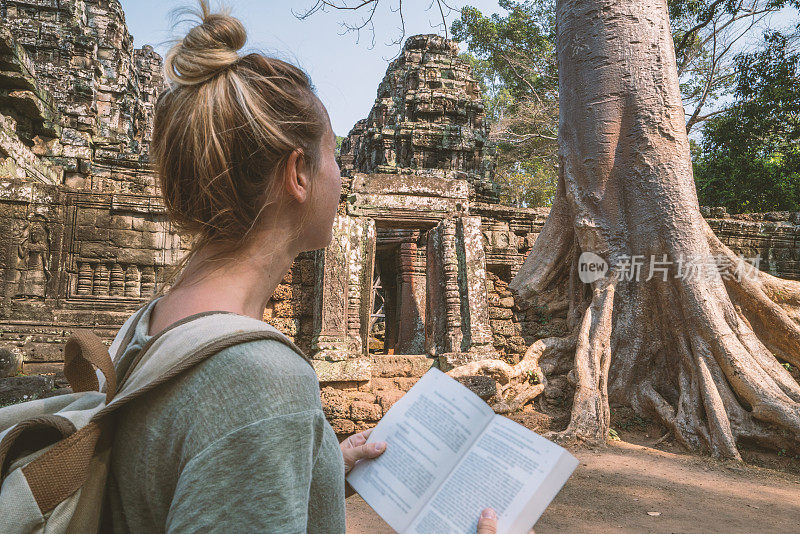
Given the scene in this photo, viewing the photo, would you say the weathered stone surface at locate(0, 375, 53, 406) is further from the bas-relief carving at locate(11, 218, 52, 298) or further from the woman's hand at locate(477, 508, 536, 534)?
the woman's hand at locate(477, 508, 536, 534)

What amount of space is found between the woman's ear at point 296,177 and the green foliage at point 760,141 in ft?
42.5

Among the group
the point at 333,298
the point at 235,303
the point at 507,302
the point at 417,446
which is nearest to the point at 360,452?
the point at 417,446

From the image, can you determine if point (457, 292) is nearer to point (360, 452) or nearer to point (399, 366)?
point (399, 366)

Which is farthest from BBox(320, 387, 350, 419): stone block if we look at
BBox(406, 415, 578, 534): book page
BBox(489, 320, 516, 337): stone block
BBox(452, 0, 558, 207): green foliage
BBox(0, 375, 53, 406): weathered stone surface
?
BBox(452, 0, 558, 207): green foliage

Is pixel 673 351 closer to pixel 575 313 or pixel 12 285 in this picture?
pixel 575 313

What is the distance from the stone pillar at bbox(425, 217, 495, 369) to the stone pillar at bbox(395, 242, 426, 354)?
3336mm

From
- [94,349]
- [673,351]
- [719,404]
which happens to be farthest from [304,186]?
[673,351]

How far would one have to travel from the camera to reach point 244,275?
86cm

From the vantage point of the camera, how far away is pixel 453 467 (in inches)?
41.3

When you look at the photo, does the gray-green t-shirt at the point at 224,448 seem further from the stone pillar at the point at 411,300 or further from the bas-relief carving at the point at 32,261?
the stone pillar at the point at 411,300

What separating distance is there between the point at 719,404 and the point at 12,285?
24.2ft

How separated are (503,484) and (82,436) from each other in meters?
0.72

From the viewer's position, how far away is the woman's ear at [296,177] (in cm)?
86

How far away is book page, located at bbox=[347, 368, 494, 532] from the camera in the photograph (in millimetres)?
1019
